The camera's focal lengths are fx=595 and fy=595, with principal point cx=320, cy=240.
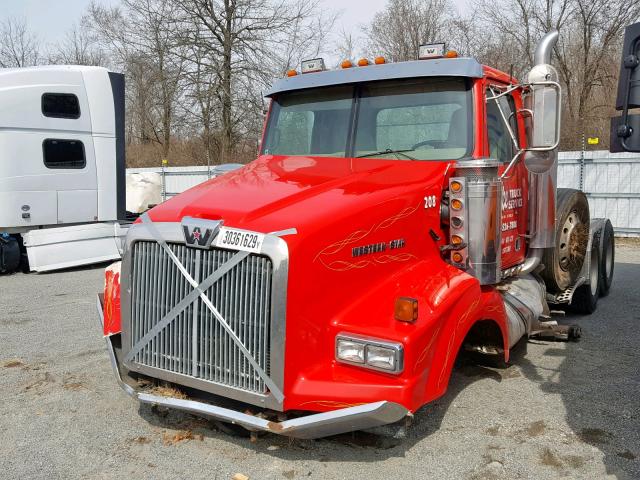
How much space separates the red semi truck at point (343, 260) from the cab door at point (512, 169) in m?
0.03

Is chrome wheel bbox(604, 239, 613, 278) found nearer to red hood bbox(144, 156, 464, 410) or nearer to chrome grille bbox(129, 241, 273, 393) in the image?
red hood bbox(144, 156, 464, 410)

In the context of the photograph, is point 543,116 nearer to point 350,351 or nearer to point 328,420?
point 350,351

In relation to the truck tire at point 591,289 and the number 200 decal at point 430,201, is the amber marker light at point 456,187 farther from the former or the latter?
the truck tire at point 591,289

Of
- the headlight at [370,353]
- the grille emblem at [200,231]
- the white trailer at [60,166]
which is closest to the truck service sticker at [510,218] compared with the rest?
the headlight at [370,353]

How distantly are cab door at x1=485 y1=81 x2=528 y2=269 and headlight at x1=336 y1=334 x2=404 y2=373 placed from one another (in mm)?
2058

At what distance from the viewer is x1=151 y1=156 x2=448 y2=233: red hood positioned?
11.1 feet

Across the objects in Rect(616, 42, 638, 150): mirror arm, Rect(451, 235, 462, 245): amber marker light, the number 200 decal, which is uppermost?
Rect(616, 42, 638, 150): mirror arm

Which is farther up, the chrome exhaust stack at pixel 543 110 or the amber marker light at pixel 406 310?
the chrome exhaust stack at pixel 543 110

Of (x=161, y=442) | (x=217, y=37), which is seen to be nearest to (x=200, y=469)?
(x=161, y=442)

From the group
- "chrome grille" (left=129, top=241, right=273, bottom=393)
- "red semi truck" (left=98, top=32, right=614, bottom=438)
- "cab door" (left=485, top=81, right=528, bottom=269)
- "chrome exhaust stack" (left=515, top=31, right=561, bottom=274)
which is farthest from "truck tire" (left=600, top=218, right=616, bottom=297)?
"chrome grille" (left=129, top=241, right=273, bottom=393)

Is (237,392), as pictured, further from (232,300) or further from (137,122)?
(137,122)

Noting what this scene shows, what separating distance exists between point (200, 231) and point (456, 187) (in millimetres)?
1844

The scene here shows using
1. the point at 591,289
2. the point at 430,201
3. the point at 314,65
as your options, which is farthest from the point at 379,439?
the point at 591,289

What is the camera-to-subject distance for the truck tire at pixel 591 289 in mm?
7086
